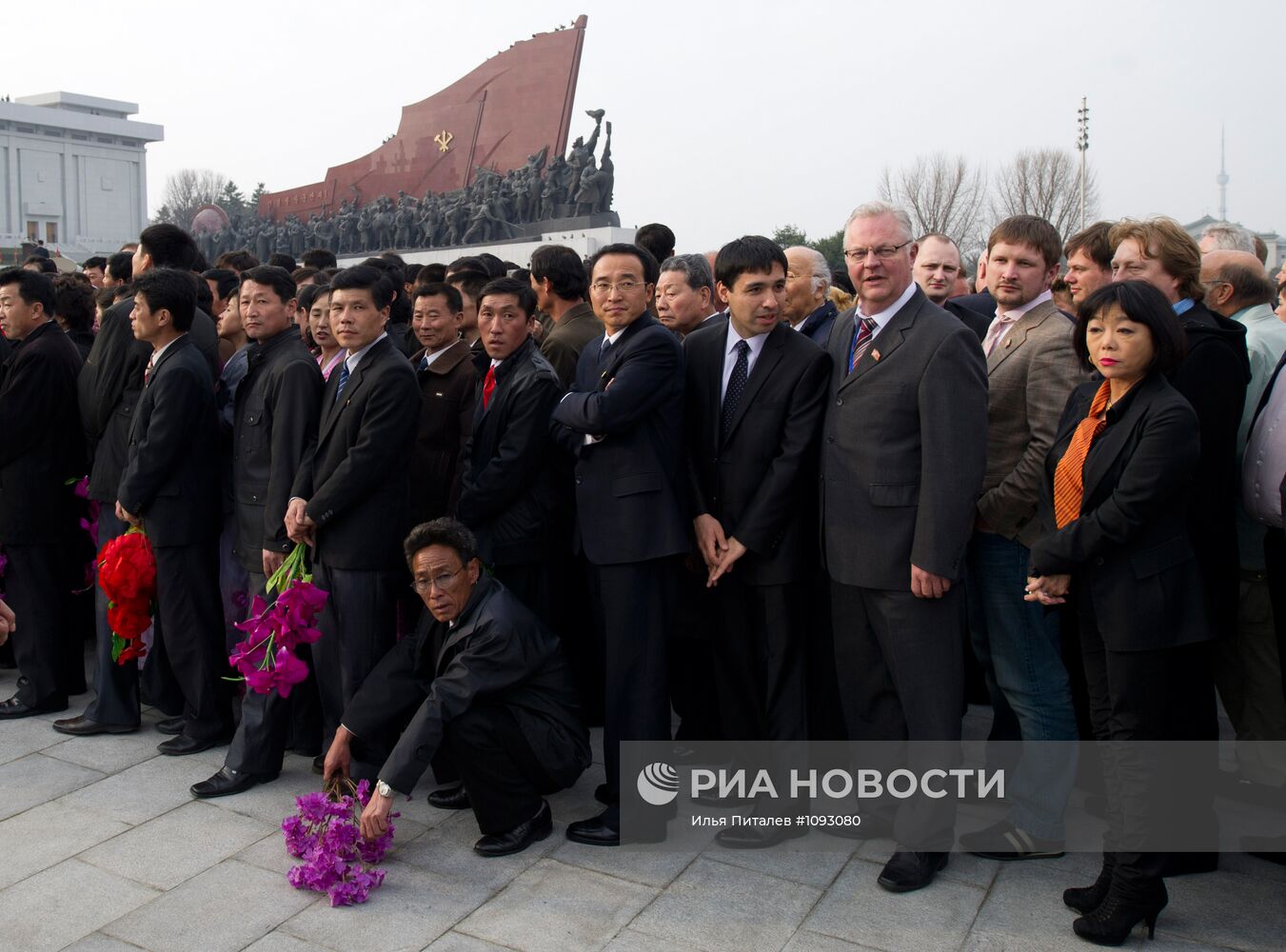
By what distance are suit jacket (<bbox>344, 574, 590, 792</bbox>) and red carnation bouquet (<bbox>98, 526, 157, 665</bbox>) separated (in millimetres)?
1252

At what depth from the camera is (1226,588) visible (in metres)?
2.96

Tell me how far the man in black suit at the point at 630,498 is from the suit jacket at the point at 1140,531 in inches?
45.0

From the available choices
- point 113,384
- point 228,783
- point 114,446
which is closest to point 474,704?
point 228,783

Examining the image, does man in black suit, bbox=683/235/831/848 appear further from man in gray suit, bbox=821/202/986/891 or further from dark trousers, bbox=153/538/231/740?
dark trousers, bbox=153/538/231/740

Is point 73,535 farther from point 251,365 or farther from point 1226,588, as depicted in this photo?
point 1226,588

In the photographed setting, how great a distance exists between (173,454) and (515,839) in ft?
6.51

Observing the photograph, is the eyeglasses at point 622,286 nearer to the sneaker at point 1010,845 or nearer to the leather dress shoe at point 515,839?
the leather dress shoe at point 515,839

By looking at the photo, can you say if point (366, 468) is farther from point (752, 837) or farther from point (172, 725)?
point (752, 837)

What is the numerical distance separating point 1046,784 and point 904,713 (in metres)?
0.49

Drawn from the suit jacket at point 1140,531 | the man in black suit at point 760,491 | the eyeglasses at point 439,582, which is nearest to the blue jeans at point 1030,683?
the suit jacket at point 1140,531

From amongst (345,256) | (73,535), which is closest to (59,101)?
(345,256)

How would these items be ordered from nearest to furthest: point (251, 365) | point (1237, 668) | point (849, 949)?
point (849, 949)
point (1237, 668)
point (251, 365)

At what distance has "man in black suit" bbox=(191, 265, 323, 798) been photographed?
378 centimetres

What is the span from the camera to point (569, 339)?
4281 millimetres
